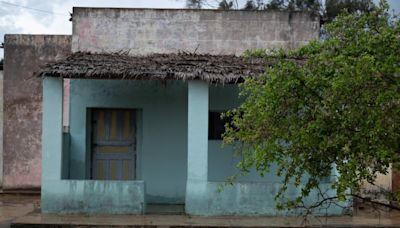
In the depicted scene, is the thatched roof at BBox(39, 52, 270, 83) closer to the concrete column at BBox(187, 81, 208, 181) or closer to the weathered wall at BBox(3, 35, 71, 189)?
the concrete column at BBox(187, 81, 208, 181)

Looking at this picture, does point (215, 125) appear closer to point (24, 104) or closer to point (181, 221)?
point (181, 221)

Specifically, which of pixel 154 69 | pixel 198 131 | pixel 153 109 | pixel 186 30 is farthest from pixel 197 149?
pixel 186 30

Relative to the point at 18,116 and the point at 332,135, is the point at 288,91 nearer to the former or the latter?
the point at 332,135

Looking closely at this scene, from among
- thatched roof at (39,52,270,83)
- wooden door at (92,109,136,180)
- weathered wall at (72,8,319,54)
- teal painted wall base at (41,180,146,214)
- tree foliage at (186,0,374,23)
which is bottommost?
teal painted wall base at (41,180,146,214)

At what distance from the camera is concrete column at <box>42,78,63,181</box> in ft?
38.7

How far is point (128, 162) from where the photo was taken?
13875mm

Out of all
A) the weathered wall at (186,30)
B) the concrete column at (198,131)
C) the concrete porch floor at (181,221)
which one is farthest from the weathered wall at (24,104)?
the concrete column at (198,131)

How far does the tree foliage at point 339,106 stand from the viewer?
540 centimetres

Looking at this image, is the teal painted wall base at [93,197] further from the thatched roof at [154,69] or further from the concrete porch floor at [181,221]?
the thatched roof at [154,69]

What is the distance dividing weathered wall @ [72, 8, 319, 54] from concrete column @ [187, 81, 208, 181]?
3263mm

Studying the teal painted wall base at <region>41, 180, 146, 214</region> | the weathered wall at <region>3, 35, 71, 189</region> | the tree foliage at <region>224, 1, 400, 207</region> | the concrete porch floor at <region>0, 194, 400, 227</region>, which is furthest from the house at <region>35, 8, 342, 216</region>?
the tree foliage at <region>224, 1, 400, 207</region>

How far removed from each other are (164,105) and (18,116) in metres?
5.28

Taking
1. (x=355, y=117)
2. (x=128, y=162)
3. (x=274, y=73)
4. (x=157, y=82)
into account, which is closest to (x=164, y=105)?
(x=157, y=82)

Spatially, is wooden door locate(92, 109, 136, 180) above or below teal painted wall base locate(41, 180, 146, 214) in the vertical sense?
above
